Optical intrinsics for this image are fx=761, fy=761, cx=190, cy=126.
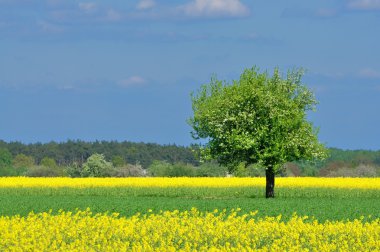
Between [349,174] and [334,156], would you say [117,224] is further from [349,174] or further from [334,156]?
[334,156]

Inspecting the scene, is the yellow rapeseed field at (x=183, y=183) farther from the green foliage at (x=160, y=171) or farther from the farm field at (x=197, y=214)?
the green foliage at (x=160, y=171)

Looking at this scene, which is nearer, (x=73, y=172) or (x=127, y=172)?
(x=73, y=172)

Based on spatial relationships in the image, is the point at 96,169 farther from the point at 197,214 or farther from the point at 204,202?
the point at 197,214

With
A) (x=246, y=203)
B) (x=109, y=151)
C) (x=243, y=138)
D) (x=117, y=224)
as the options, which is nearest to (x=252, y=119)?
(x=243, y=138)

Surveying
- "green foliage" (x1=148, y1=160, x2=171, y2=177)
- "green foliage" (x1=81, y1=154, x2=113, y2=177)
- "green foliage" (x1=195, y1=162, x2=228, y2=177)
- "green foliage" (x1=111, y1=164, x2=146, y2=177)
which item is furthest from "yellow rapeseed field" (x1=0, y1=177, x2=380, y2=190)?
"green foliage" (x1=111, y1=164, x2=146, y2=177)

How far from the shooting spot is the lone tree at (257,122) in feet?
156

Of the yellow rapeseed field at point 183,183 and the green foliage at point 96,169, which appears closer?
the yellow rapeseed field at point 183,183

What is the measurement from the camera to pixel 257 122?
47.8 meters

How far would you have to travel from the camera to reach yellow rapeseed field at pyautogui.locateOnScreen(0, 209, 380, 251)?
19.3m

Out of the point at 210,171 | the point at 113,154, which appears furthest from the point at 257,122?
the point at 113,154

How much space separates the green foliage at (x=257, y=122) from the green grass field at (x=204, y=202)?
13.1 ft

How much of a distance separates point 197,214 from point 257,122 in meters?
23.4

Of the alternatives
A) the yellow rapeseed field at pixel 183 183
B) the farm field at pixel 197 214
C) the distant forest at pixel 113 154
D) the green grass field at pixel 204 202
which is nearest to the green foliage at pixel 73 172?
the farm field at pixel 197 214

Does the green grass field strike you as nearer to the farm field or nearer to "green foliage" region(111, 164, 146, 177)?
the farm field
